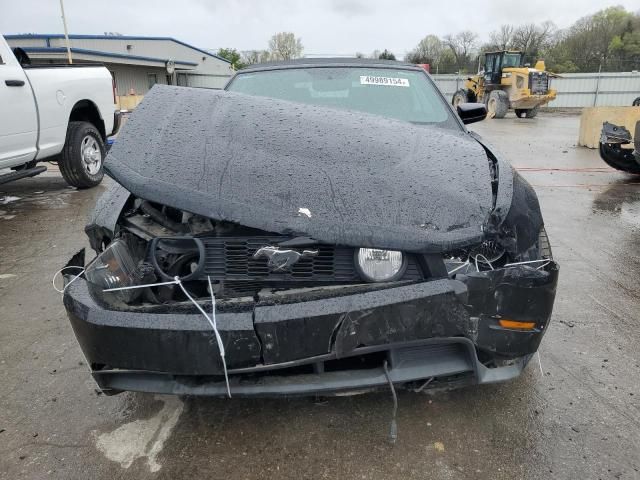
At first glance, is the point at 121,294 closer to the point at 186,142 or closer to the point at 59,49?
the point at 186,142

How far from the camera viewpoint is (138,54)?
32.7 metres

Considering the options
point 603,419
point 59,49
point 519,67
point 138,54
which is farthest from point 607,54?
point 603,419

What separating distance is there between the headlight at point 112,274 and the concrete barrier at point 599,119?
1116 centimetres

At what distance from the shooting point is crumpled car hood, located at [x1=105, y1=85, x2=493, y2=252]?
1907 millimetres

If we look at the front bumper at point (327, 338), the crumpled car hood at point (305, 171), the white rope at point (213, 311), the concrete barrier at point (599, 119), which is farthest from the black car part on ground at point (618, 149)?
the white rope at point (213, 311)

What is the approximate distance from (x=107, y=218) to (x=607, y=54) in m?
53.2

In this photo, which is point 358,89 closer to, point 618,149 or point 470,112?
point 470,112

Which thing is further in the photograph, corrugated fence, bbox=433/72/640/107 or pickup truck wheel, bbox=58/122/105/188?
corrugated fence, bbox=433/72/640/107

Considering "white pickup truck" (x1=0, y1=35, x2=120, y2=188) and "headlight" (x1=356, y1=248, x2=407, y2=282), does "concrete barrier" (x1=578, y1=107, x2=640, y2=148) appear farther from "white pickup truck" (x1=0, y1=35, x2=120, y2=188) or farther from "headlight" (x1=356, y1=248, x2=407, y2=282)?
"headlight" (x1=356, y1=248, x2=407, y2=282)

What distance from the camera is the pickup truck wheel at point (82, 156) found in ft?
20.9

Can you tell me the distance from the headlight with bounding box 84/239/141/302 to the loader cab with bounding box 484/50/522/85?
23.2 meters

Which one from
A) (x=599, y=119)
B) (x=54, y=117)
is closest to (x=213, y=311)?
(x=54, y=117)

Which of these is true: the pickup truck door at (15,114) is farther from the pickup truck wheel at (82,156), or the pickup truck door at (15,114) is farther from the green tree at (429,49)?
the green tree at (429,49)

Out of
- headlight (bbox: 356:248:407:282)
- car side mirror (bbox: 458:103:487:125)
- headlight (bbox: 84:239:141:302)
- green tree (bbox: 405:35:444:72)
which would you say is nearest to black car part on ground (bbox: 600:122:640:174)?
car side mirror (bbox: 458:103:487:125)
